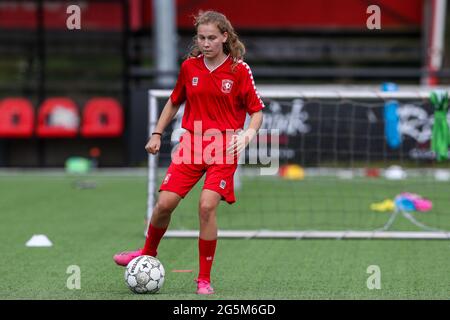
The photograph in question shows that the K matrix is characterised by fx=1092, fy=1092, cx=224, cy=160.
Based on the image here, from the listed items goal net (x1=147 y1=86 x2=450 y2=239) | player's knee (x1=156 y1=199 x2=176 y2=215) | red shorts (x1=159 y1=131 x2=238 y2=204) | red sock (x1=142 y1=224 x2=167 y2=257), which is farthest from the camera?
goal net (x1=147 y1=86 x2=450 y2=239)

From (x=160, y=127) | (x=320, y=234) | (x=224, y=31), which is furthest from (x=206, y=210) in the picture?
(x=320, y=234)

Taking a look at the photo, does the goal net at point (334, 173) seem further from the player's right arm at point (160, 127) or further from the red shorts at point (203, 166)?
the red shorts at point (203, 166)

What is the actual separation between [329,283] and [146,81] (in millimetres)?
14548

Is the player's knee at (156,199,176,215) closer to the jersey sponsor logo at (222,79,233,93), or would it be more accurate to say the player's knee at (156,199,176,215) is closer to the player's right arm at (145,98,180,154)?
the player's right arm at (145,98,180,154)

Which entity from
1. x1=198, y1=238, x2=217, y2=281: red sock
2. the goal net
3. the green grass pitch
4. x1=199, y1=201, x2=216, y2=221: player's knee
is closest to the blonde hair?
x1=199, y1=201, x2=216, y2=221: player's knee

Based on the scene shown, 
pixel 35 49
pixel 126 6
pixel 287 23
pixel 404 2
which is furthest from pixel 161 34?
pixel 404 2

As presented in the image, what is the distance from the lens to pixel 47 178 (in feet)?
61.3

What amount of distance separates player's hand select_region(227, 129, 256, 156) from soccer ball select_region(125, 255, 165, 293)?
93cm

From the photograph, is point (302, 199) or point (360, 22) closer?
point (302, 199)

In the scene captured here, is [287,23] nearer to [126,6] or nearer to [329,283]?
[126,6]

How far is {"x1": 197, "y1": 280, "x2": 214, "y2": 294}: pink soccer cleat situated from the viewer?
7.20m

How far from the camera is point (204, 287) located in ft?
23.7

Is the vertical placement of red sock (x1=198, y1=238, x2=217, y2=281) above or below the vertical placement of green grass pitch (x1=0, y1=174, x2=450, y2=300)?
above

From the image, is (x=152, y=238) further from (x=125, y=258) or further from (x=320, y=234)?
(x=320, y=234)
